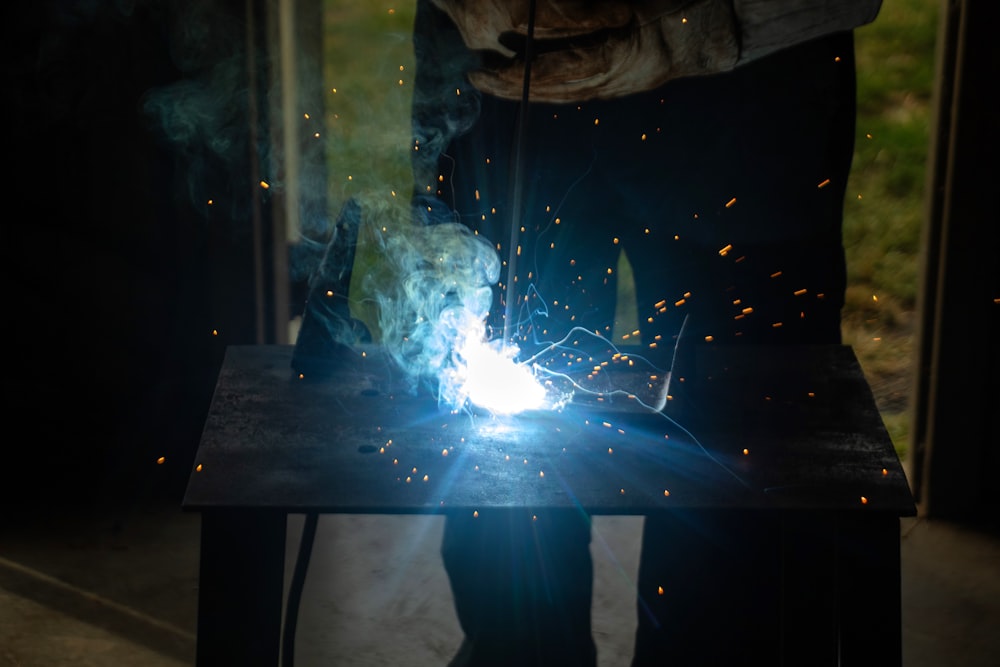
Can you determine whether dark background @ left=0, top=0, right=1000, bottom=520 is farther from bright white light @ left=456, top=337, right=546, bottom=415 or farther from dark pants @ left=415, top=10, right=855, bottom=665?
bright white light @ left=456, top=337, right=546, bottom=415

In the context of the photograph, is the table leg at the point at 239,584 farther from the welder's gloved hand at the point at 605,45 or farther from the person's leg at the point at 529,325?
the welder's gloved hand at the point at 605,45

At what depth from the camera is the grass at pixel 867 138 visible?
4.52 meters

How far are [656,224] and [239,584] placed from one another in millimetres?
1430

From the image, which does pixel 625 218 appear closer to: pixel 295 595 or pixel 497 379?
pixel 497 379

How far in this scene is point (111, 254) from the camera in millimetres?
3373

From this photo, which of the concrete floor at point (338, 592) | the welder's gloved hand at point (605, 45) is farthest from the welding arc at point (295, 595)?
the welder's gloved hand at point (605, 45)

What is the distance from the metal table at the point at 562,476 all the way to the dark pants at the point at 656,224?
0.61 metres

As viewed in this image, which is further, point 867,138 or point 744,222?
point 867,138

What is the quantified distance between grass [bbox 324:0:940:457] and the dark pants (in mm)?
1770

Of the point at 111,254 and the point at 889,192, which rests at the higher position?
the point at 889,192

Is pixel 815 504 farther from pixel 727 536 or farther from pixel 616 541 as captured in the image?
pixel 616 541

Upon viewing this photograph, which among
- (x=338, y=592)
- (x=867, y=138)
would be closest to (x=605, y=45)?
(x=338, y=592)

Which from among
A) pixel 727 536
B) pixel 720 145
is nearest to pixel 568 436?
pixel 727 536

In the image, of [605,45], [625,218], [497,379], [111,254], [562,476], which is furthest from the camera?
[111,254]
